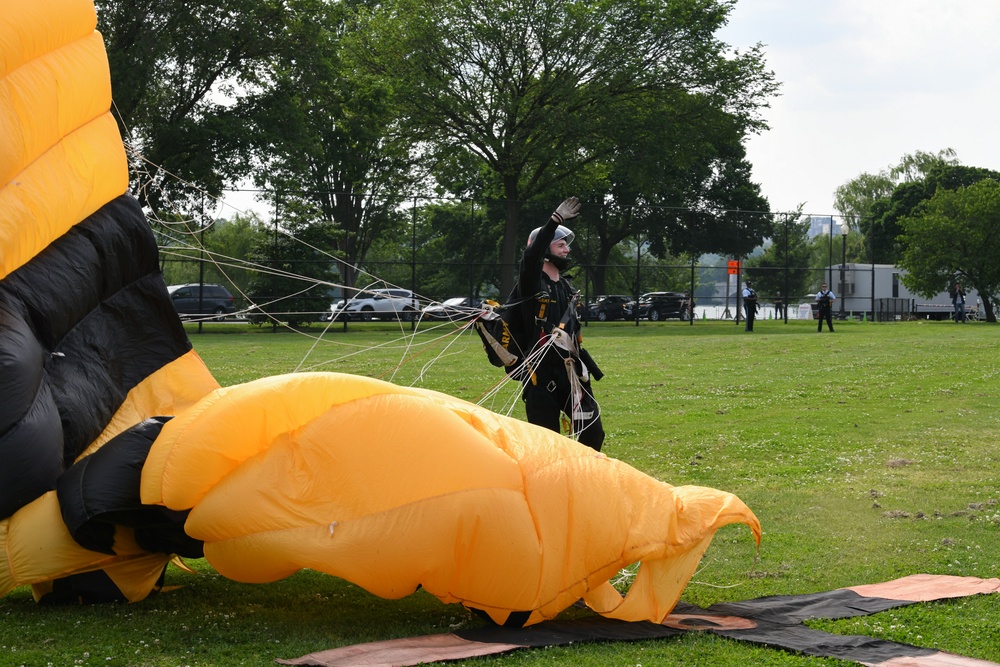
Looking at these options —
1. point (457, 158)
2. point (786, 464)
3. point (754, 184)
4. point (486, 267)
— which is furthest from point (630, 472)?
point (754, 184)

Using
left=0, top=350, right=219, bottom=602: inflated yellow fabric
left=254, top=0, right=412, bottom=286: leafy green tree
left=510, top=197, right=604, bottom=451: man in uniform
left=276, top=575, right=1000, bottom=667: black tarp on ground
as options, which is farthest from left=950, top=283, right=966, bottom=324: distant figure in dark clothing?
left=0, top=350, right=219, bottom=602: inflated yellow fabric

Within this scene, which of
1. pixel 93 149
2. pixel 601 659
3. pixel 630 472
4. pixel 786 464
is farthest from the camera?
pixel 786 464

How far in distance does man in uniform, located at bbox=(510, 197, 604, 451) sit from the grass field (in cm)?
101

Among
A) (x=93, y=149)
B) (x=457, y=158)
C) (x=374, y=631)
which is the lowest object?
(x=374, y=631)

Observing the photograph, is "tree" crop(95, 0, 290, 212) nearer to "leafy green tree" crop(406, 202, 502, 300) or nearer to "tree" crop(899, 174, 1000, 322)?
"leafy green tree" crop(406, 202, 502, 300)

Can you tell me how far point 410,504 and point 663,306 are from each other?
3978 cm

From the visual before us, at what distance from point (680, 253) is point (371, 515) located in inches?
1663

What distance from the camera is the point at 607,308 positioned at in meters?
41.0

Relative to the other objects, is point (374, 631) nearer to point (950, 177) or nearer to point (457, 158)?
point (457, 158)

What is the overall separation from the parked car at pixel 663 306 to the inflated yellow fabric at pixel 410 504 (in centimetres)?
3710

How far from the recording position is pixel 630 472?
619 cm

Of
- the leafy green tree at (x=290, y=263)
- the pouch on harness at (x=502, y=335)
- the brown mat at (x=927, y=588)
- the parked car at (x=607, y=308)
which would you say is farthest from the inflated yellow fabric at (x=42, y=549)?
the parked car at (x=607, y=308)

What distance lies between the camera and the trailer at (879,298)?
4747 cm

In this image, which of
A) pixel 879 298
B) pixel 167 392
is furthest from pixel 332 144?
pixel 167 392
